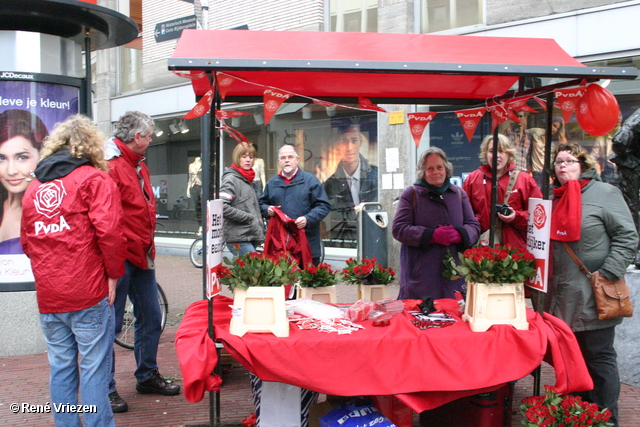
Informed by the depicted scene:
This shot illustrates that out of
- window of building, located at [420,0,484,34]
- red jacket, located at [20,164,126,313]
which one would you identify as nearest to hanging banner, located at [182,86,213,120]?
red jacket, located at [20,164,126,313]

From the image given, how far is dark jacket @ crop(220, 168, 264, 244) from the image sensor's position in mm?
5840

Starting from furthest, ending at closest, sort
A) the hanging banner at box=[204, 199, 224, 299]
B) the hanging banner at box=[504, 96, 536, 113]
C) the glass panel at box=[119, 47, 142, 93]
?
the glass panel at box=[119, 47, 142, 93] → the hanging banner at box=[504, 96, 536, 113] → the hanging banner at box=[204, 199, 224, 299]

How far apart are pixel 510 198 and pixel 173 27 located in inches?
161

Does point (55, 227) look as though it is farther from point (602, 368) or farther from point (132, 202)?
point (602, 368)

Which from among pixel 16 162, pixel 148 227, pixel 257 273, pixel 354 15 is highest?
pixel 354 15

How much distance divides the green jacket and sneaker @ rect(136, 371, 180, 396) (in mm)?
3054

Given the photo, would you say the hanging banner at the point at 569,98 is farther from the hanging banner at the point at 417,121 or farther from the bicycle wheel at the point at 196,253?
the bicycle wheel at the point at 196,253

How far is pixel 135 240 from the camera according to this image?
4.32m

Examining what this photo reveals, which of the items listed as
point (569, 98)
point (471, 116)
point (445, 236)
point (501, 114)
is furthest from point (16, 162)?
point (569, 98)

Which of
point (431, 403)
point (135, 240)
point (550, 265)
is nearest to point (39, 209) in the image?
point (135, 240)

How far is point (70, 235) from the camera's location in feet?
10.7

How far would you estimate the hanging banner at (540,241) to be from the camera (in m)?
3.70

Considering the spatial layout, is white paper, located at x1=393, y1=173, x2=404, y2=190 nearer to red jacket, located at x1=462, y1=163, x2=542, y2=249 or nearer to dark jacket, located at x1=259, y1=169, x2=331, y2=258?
red jacket, located at x1=462, y1=163, x2=542, y2=249

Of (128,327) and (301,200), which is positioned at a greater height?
(301,200)
